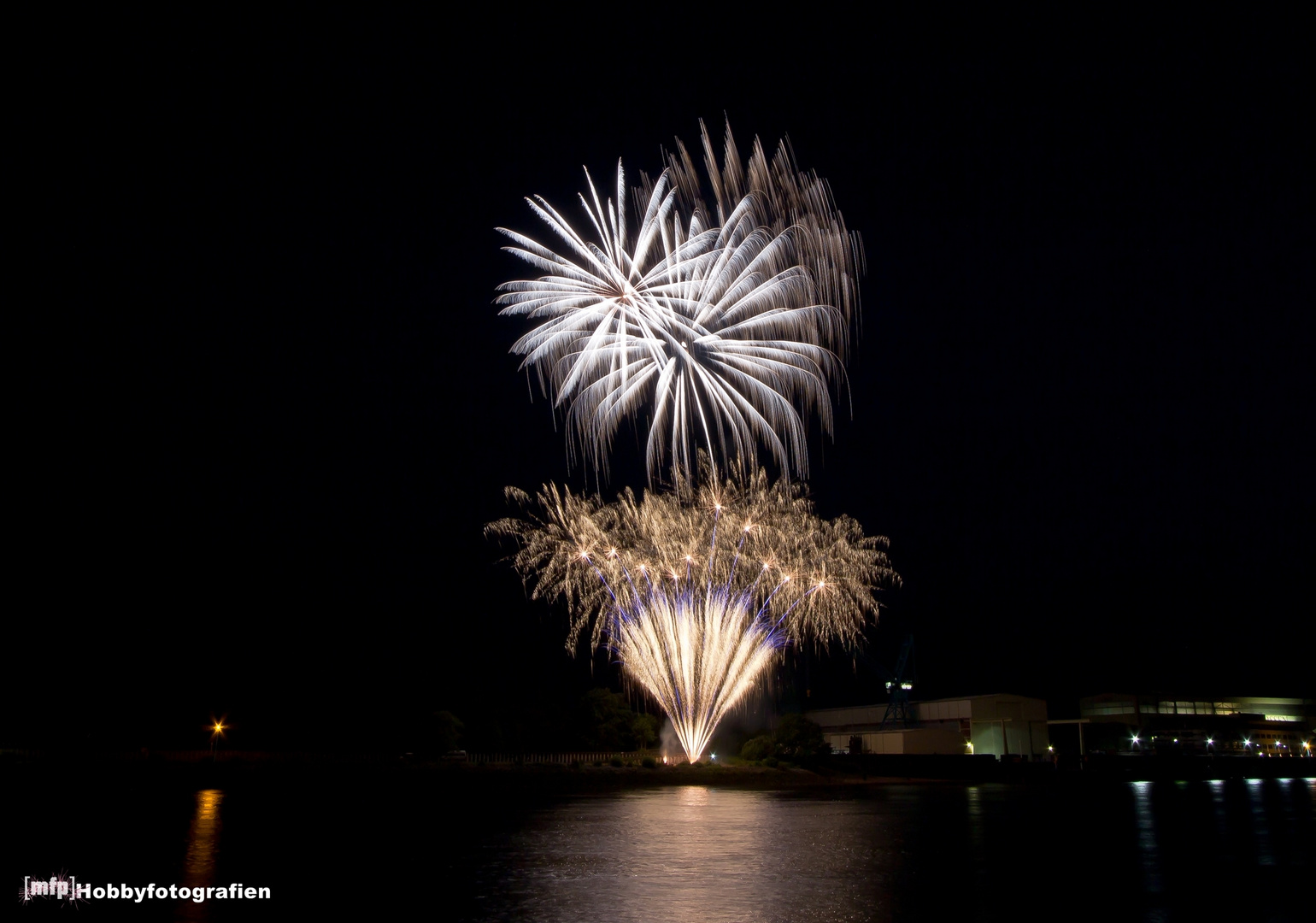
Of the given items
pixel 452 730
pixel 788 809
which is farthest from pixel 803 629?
pixel 452 730

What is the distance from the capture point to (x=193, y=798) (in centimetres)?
2341

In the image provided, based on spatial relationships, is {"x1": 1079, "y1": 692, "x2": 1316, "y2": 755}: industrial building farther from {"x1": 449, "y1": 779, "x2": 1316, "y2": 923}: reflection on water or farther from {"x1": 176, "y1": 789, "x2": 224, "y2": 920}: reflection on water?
{"x1": 176, "y1": 789, "x2": 224, "y2": 920}: reflection on water

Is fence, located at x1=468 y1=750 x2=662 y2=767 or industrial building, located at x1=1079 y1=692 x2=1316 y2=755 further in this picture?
industrial building, located at x1=1079 y1=692 x2=1316 y2=755

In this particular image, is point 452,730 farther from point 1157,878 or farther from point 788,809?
point 1157,878

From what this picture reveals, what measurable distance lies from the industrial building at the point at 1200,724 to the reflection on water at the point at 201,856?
229 ft

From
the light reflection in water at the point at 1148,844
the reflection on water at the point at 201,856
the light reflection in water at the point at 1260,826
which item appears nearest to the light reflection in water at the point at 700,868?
the reflection on water at the point at 201,856

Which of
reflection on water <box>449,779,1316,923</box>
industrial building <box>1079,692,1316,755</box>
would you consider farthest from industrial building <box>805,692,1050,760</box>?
reflection on water <box>449,779,1316,923</box>

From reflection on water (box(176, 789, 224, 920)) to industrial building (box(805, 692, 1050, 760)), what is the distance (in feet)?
108

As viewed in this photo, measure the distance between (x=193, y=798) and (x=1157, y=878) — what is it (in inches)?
835

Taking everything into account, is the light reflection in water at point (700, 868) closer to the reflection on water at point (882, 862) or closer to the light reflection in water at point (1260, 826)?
the reflection on water at point (882, 862)

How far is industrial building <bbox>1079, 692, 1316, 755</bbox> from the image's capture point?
7600cm

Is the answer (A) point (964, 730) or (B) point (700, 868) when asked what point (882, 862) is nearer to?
(B) point (700, 868)

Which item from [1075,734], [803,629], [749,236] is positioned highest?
[749,236]

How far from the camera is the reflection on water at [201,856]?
9047 mm
